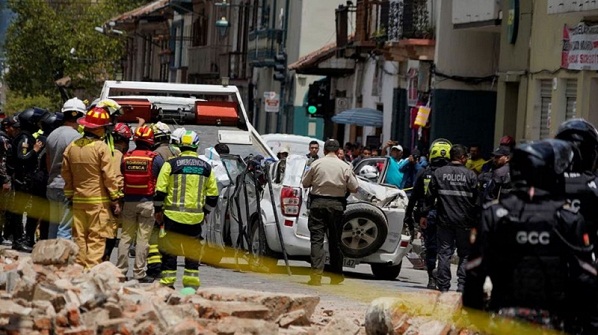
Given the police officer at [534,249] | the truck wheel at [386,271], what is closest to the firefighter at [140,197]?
the truck wheel at [386,271]

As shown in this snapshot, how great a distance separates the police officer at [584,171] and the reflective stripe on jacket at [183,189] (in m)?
5.09

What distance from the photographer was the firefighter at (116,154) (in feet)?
52.9

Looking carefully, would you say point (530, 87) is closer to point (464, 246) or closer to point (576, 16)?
point (576, 16)

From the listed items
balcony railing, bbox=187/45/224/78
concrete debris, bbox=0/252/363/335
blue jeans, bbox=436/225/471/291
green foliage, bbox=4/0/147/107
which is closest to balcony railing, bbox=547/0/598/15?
blue jeans, bbox=436/225/471/291

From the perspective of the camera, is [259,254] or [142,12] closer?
[259,254]

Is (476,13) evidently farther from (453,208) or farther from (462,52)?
(453,208)

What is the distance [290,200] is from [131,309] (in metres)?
8.47

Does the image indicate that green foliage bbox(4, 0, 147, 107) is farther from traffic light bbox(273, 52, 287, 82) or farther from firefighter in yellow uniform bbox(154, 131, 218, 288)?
firefighter in yellow uniform bbox(154, 131, 218, 288)

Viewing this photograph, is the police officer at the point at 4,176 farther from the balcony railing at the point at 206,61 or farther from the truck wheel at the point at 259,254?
the balcony railing at the point at 206,61

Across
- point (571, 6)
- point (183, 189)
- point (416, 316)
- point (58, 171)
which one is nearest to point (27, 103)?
point (571, 6)

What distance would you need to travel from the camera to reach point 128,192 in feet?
54.7

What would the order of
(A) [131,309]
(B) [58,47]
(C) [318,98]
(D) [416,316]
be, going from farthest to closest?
1. (B) [58,47]
2. (C) [318,98]
3. (D) [416,316]
4. (A) [131,309]

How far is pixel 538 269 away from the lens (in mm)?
8336

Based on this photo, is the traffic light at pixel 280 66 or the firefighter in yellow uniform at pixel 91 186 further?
the traffic light at pixel 280 66
